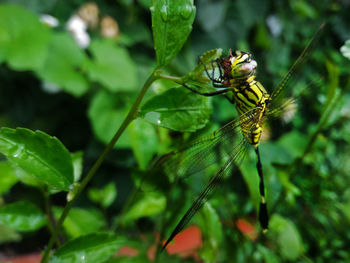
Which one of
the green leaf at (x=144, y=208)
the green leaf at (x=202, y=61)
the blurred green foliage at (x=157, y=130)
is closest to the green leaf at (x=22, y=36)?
the blurred green foliage at (x=157, y=130)

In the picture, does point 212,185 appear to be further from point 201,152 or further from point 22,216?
point 22,216

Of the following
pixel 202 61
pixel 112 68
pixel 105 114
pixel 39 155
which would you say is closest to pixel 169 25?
pixel 202 61

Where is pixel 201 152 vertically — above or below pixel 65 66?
above

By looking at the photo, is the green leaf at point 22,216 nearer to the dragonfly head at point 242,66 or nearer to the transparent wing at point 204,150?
the transparent wing at point 204,150

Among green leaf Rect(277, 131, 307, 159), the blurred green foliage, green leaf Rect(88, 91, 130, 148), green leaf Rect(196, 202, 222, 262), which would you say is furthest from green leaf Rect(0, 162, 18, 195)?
green leaf Rect(277, 131, 307, 159)

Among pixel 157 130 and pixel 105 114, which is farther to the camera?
pixel 105 114

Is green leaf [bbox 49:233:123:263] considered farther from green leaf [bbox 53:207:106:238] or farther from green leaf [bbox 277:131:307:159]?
green leaf [bbox 277:131:307:159]
